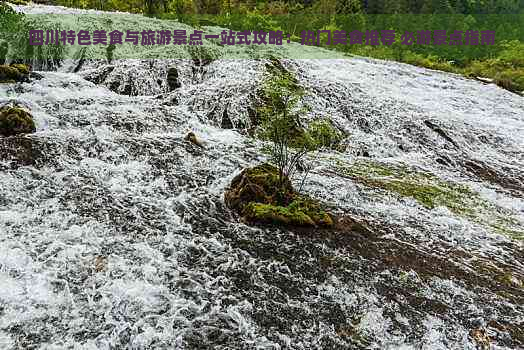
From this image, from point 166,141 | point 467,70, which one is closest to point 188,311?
point 166,141

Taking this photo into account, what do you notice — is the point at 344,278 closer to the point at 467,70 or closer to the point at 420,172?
the point at 420,172

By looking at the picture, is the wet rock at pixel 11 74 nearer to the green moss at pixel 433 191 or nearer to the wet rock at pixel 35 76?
the wet rock at pixel 35 76

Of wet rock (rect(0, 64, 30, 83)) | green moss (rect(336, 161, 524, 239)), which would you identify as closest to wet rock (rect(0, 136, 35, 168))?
wet rock (rect(0, 64, 30, 83))

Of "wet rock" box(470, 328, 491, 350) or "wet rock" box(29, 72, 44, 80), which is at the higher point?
"wet rock" box(29, 72, 44, 80)

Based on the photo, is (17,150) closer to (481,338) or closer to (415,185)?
(481,338)

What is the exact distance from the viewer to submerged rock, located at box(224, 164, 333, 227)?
253 inches

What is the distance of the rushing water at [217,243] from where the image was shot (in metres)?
4.43

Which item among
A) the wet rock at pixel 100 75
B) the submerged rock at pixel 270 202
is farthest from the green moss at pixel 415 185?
the wet rock at pixel 100 75

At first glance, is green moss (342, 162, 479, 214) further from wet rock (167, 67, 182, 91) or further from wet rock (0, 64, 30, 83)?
wet rock (0, 64, 30, 83)

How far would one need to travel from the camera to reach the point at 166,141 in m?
8.72

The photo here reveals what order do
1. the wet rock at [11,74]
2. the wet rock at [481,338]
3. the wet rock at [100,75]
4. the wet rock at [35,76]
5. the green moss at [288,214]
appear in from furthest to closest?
the wet rock at [100,75], the wet rock at [35,76], the wet rock at [11,74], the green moss at [288,214], the wet rock at [481,338]

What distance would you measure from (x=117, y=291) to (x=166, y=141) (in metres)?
4.59

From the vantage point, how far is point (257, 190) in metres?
6.82

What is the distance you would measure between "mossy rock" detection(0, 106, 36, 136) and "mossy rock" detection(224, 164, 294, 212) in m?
4.18
